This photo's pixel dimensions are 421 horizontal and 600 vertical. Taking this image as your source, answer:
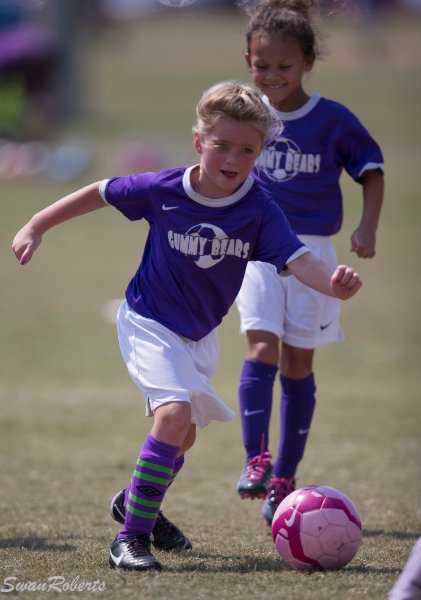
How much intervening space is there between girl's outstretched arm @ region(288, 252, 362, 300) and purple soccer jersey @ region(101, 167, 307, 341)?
4cm

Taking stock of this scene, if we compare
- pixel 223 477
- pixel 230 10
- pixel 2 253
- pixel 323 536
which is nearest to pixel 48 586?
pixel 323 536

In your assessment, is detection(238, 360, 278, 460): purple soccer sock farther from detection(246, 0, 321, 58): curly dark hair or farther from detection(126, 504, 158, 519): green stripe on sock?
detection(246, 0, 321, 58): curly dark hair

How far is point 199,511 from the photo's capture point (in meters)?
5.31

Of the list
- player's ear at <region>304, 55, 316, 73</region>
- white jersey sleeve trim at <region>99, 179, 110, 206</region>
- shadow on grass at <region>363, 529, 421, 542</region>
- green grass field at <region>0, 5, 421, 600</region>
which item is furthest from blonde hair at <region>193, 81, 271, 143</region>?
shadow on grass at <region>363, 529, 421, 542</region>

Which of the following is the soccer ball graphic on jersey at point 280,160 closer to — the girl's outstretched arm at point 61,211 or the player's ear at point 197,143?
the player's ear at point 197,143

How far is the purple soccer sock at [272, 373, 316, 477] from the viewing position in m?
5.07

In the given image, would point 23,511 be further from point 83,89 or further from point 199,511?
point 83,89

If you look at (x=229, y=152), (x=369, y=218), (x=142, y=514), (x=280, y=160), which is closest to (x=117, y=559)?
(x=142, y=514)

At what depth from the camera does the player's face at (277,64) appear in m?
4.83

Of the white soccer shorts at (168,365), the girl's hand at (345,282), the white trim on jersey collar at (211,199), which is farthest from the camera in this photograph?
the white trim on jersey collar at (211,199)

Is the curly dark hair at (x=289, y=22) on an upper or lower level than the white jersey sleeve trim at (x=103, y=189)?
upper

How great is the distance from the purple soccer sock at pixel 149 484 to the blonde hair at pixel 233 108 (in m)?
1.22

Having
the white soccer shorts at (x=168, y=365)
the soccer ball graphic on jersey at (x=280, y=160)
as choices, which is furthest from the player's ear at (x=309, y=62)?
the white soccer shorts at (x=168, y=365)

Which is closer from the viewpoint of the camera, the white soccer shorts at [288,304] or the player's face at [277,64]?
the player's face at [277,64]
